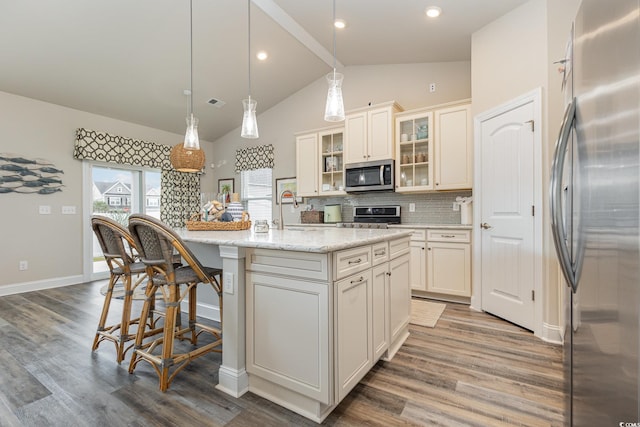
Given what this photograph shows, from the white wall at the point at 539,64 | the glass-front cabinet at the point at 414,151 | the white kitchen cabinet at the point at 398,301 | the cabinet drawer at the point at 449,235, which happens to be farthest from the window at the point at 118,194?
the white wall at the point at 539,64

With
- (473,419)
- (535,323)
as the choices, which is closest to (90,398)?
(473,419)

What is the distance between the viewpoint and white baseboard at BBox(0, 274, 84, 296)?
4.05m

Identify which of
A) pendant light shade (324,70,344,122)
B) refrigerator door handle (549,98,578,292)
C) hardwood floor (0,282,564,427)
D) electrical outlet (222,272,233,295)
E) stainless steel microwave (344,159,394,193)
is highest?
pendant light shade (324,70,344,122)

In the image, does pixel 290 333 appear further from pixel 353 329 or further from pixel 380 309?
pixel 380 309

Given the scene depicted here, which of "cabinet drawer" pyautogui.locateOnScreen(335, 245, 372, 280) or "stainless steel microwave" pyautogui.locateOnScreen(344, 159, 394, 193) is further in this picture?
"stainless steel microwave" pyautogui.locateOnScreen(344, 159, 394, 193)

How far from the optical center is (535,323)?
262cm

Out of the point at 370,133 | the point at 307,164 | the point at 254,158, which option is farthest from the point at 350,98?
the point at 254,158

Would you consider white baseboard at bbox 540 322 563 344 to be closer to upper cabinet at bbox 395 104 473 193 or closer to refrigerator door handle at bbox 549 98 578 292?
upper cabinet at bbox 395 104 473 193

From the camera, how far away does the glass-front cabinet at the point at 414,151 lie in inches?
154

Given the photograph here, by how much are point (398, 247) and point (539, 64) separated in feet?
6.69

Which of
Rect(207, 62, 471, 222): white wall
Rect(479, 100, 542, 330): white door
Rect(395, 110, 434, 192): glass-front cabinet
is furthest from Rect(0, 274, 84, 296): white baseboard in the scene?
Rect(479, 100, 542, 330): white door

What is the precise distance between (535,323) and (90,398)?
327 cm

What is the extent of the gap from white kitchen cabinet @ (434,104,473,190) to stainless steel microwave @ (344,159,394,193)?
609 mm

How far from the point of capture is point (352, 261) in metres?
1.68
